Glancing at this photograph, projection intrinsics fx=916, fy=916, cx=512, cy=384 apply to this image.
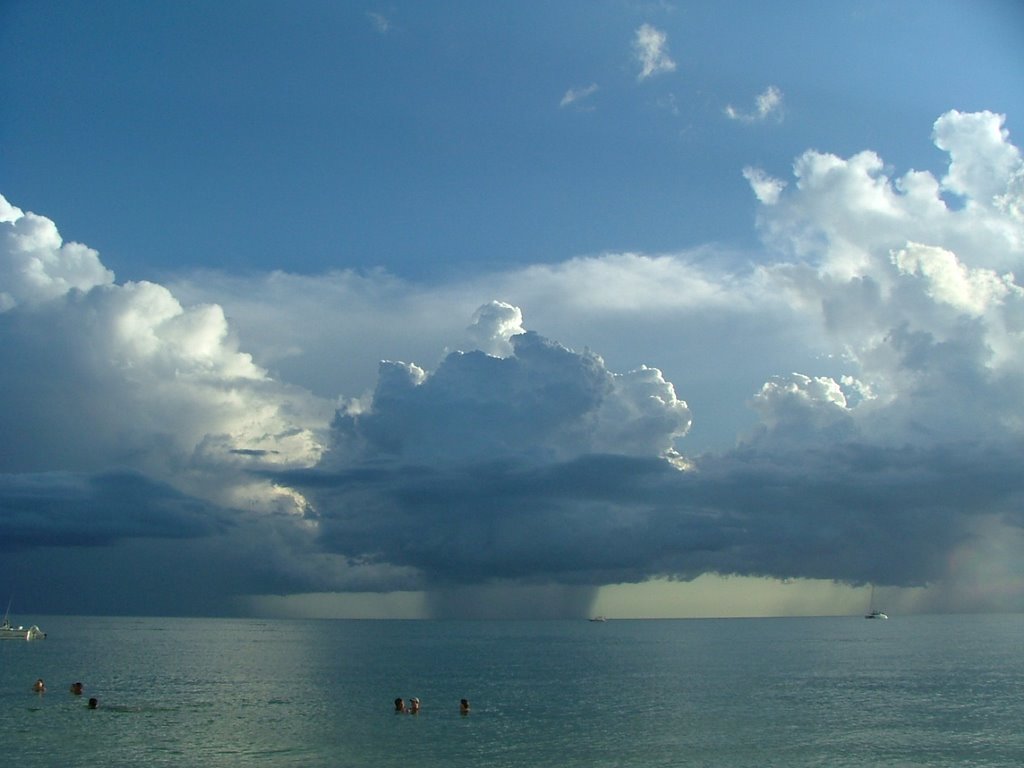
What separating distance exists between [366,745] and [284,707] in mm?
29480

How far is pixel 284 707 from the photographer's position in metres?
102

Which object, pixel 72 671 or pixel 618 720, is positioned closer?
pixel 618 720

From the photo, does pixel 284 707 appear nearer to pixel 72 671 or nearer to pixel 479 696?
pixel 479 696

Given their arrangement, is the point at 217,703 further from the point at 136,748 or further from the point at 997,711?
the point at 997,711

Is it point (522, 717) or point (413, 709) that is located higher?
point (413, 709)

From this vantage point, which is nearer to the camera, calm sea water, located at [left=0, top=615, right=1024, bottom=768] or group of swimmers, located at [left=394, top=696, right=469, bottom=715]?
calm sea water, located at [left=0, top=615, right=1024, bottom=768]

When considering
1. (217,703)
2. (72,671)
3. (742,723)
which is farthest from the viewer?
(72,671)

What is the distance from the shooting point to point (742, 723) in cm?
8812

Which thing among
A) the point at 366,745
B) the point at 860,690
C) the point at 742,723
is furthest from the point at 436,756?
the point at 860,690

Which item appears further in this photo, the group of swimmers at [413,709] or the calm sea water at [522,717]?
the group of swimmers at [413,709]

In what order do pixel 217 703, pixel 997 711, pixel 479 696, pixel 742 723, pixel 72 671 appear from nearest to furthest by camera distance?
pixel 742 723 → pixel 997 711 → pixel 217 703 → pixel 479 696 → pixel 72 671

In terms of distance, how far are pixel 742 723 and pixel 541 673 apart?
70194 mm

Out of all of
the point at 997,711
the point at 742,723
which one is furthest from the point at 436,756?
the point at 997,711

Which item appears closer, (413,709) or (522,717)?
(522,717)
